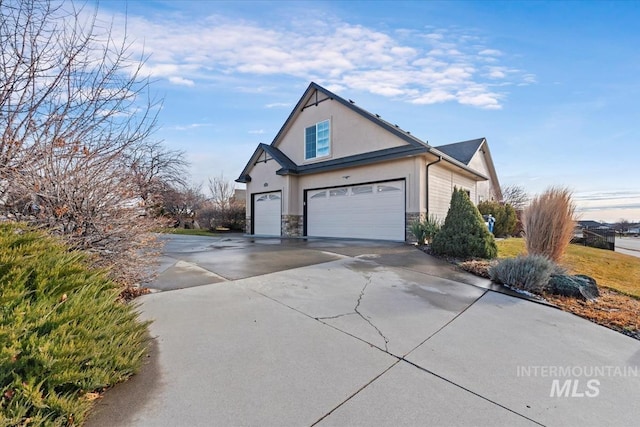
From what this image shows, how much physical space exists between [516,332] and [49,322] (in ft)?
14.5

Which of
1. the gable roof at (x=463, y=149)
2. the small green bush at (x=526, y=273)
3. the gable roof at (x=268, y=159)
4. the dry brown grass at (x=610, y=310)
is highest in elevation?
the gable roof at (x=463, y=149)

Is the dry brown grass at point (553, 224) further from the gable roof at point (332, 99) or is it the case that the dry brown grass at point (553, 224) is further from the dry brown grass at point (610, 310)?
the gable roof at point (332, 99)

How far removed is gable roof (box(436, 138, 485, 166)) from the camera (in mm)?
16837

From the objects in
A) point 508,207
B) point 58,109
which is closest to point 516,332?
point 58,109

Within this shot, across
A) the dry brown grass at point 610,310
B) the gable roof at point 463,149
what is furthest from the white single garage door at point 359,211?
the gable roof at point 463,149

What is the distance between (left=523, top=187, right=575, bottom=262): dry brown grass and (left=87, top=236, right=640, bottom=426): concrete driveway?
347 cm

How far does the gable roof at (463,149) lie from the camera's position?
55.2 feet

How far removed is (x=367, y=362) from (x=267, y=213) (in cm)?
1489

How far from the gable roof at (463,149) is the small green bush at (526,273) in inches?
507

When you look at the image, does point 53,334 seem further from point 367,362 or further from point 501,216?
point 501,216

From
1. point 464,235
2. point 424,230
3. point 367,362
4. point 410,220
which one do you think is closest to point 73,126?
point 367,362

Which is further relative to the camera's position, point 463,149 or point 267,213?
point 463,149

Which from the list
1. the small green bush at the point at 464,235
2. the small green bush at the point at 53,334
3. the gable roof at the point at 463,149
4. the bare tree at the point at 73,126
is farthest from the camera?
the gable roof at the point at 463,149

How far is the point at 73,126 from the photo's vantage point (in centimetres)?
335
